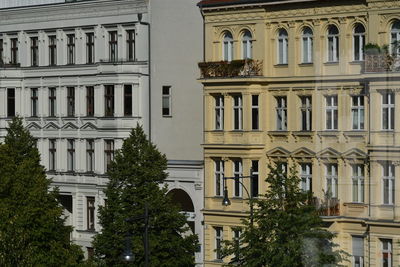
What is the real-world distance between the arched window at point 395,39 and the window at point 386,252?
580 mm

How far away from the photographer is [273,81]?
1178 centimetres

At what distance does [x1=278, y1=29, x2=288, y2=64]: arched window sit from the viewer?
1030 cm

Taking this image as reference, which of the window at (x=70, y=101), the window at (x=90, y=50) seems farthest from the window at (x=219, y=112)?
the window at (x=70, y=101)

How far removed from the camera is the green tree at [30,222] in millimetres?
11711

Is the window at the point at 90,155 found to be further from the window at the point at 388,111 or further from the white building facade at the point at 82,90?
the window at the point at 388,111

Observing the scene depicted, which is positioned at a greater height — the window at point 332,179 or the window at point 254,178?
the window at point 332,179

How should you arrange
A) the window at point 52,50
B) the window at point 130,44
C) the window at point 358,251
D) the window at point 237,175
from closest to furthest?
the window at point 358,251, the window at point 237,175, the window at point 130,44, the window at point 52,50

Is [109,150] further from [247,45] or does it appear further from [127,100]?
[247,45]

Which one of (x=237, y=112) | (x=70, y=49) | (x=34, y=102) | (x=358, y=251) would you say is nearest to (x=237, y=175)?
(x=237, y=112)

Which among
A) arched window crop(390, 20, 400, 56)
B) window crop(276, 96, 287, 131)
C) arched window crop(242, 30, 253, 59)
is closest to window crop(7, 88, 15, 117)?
arched window crop(242, 30, 253, 59)

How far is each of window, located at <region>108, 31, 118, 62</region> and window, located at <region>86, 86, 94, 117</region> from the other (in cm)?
59

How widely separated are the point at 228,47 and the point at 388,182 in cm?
1061

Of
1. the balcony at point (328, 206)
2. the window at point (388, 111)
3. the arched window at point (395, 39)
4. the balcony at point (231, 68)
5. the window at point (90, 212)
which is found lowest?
the window at point (90, 212)

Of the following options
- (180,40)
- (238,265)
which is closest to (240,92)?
(180,40)
